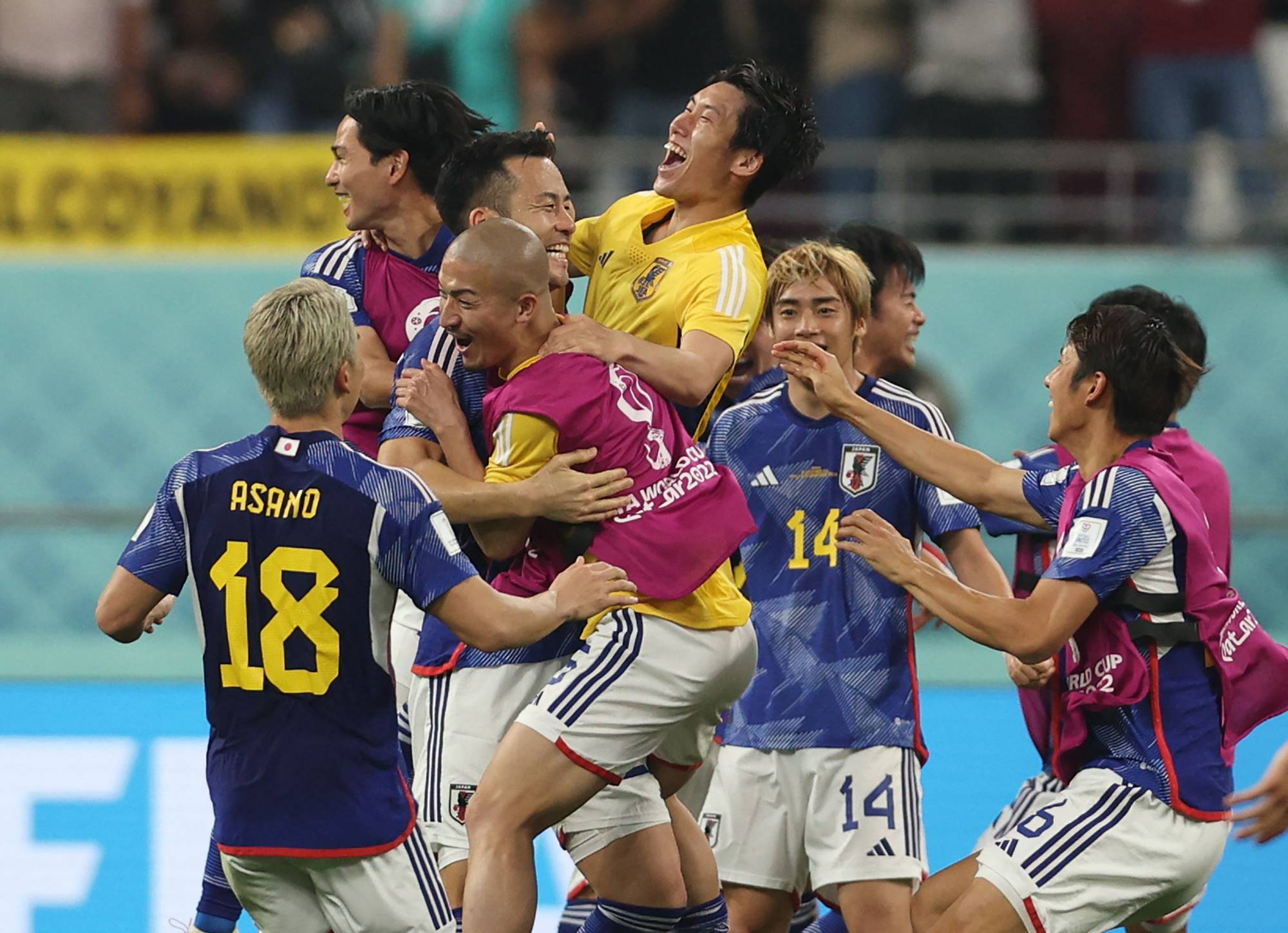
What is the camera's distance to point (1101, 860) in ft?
15.8

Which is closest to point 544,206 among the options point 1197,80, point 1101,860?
point 1101,860

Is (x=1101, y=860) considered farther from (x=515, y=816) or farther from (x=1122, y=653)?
(x=515, y=816)

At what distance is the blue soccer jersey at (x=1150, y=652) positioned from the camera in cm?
479

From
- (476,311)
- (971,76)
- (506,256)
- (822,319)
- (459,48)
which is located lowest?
(476,311)

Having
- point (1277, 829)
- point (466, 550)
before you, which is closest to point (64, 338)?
point (466, 550)

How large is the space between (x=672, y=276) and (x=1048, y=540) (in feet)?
4.92

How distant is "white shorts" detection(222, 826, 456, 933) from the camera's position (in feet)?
14.1

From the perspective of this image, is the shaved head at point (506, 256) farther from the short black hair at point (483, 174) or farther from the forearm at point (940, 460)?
the forearm at point (940, 460)

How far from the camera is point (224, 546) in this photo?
423 cm

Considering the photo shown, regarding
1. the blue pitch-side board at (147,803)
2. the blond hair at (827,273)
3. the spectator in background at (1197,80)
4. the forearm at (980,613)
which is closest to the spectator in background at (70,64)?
the blue pitch-side board at (147,803)

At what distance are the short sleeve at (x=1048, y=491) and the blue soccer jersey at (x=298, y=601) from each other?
1845 mm

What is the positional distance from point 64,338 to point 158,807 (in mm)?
4599

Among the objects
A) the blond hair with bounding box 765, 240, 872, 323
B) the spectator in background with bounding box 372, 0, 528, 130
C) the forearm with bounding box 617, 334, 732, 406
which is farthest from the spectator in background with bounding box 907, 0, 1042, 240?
the forearm with bounding box 617, 334, 732, 406

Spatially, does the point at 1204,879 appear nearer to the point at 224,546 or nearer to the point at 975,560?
the point at 975,560
